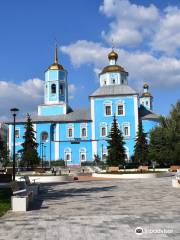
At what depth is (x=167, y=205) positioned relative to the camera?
503 inches

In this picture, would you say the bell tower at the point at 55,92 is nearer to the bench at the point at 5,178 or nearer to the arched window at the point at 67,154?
the arched window at the point at 67,154

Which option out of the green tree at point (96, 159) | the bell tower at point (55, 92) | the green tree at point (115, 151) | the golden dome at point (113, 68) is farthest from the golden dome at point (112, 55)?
the green tree at point (115, 151)

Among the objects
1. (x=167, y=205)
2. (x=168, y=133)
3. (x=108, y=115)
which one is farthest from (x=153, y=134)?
(x=167, y=205)

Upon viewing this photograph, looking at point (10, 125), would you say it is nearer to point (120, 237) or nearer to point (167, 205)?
point (167, 205)

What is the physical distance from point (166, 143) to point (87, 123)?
63.7 ft

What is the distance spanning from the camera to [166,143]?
47.2m

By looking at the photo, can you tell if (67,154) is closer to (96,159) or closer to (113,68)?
(96,159)

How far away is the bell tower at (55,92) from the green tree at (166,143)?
22.3m

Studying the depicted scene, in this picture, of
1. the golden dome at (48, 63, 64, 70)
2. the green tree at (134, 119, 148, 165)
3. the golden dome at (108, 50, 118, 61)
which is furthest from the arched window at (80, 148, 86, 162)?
the golden dome at (108, 50, 118, 61)

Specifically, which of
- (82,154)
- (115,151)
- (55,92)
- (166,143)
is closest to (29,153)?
(115,151)

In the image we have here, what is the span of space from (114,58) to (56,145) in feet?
60.1

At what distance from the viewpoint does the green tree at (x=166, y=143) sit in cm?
4644

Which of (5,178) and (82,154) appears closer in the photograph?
(5,178)

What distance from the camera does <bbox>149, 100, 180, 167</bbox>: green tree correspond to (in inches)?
1828
